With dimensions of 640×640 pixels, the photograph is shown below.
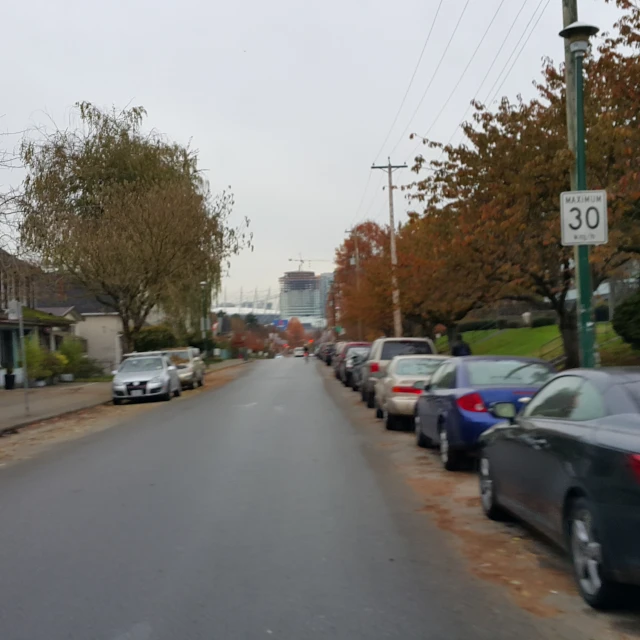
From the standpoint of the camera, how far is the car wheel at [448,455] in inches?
421

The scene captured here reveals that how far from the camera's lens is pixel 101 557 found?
6.82 meters

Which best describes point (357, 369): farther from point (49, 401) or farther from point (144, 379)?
point (49, 401)

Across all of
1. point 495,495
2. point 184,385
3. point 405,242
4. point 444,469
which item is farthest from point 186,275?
point 495,495

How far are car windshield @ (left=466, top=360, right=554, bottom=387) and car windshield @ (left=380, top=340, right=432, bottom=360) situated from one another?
9087 millimetres

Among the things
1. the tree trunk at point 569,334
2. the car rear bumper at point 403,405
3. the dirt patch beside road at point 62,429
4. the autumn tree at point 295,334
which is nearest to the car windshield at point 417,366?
the car rear bumper at point 403,405

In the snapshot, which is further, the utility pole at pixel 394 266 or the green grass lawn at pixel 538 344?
the utility pole at pixel 394 266

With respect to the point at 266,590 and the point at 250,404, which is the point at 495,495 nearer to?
the point at 266,590

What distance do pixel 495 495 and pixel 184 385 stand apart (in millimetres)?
26153

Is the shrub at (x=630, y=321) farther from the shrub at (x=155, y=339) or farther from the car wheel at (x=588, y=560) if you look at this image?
the shrub at (x=155, y=339)

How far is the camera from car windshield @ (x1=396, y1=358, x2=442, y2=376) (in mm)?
15781

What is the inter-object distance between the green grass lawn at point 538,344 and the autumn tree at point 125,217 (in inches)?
524

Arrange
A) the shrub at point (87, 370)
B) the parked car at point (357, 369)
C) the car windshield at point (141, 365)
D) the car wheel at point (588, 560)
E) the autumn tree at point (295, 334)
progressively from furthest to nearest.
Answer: the autumn tree at point (295, 334) < the shrub at point (87, 370) < the car windshield at point (141, 365) < the parked car at point (357, 369) < the car wheel at point (588, 560)

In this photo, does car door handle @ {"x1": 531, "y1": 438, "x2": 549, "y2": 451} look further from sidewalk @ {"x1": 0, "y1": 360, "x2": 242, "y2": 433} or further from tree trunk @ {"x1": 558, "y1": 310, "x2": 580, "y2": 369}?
tree trunk @ {"x1": 558, "y1": 310, "x2": 580, "y2": 369}

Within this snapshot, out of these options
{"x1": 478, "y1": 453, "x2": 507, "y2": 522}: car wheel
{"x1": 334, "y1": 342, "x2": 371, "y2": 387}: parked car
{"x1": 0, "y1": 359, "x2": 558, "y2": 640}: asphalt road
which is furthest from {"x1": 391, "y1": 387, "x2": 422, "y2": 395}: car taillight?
{"x1": 334, "y1": 342, "x2": 371, "y2": 387}: parked car
